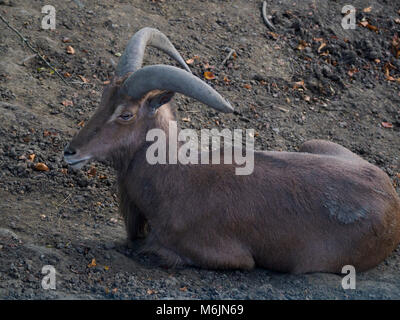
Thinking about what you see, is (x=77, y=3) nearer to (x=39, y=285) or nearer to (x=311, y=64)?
(x=311, y=64)

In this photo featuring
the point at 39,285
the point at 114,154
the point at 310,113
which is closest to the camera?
the point at 39,285

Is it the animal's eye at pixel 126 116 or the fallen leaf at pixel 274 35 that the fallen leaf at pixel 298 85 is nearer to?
the fallen leaf at pixel 274 35

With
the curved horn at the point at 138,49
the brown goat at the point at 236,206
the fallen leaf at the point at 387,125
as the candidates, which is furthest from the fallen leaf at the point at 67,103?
the fallen leaf at the point at 387,125

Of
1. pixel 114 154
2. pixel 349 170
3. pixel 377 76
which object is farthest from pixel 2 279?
pixel 377 76

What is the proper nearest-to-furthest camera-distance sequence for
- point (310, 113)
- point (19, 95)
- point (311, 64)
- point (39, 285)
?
point (39, 285) → point (19, 95) → point (310, 113) → point (311, 64)

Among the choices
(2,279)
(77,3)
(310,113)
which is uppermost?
(77,3)

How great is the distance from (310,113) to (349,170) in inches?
135

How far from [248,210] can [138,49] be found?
1924mm

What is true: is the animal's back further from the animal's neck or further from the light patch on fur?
the animal's neck

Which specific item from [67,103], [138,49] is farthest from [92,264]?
[67,103]

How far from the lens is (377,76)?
10.4 metres

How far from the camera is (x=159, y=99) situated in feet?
18.3

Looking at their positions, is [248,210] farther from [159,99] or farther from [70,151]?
[70,151]

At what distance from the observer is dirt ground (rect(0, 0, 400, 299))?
545 centimetres
